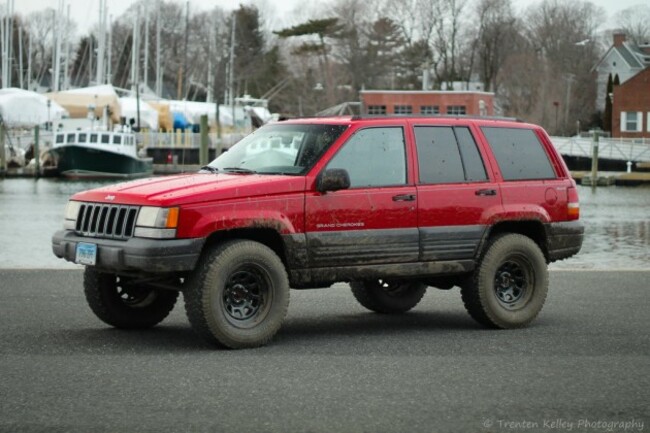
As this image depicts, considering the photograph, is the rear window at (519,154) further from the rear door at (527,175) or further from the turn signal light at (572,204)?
the turn signal light at (572,204)

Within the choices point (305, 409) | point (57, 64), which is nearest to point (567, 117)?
point (57, 64)

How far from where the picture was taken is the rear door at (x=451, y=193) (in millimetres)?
11023

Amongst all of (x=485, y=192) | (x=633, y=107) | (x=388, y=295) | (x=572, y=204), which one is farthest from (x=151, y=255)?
(x=633, y=107)

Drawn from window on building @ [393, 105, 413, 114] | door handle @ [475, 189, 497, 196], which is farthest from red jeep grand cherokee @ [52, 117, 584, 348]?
window on building @ [393, 105, 413, 114]

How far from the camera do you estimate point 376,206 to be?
35.1 ft

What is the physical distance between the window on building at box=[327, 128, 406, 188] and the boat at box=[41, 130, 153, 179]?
5977cm

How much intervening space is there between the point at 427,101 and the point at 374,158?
79.7 meters

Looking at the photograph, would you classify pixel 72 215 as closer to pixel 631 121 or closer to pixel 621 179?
pixel 621 179

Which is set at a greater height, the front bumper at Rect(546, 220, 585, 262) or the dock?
the front bumper at Rect(546, 220, 585, 262)

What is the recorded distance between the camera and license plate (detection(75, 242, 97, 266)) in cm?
995

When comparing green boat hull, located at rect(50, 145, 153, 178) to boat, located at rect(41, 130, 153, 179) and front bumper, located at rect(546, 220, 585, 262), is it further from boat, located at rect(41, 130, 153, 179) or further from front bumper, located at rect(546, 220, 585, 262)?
front bumper, located at rect(546, 220, 585, 262)

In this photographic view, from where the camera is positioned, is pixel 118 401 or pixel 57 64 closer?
pixel 118 401

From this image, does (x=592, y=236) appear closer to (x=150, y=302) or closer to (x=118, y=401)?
(x=150, y=302)

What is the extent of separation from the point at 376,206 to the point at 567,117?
88451 millimetres
